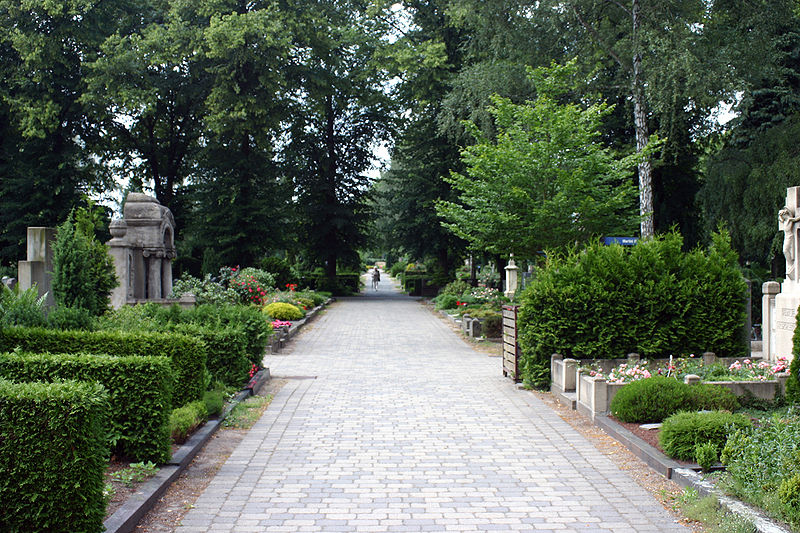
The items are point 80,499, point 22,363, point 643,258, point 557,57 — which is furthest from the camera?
point 557,57

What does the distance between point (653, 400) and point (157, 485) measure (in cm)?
561

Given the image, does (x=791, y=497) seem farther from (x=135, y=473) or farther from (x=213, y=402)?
(x=213, y=402)

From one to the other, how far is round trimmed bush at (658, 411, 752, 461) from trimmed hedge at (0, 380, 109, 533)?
16.9 feet

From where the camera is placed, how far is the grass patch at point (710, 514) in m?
4.89

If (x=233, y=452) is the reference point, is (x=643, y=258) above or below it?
above

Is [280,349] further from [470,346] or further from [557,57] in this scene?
[557,57]

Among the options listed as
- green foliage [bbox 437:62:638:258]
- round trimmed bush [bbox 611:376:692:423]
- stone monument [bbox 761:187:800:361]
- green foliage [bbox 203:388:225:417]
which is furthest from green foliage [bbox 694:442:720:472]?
green foliage [bbox 437:62:638:258]

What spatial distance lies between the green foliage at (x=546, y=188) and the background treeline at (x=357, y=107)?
19cm

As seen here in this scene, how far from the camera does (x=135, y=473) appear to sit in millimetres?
6133

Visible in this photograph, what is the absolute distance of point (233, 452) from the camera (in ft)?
24.9

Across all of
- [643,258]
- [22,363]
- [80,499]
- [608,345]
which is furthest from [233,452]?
[643,258]

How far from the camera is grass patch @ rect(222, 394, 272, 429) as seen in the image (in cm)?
888

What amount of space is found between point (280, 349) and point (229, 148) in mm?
21121

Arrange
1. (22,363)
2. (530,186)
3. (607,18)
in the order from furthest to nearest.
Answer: (607,18), (530,186), (22,363)
